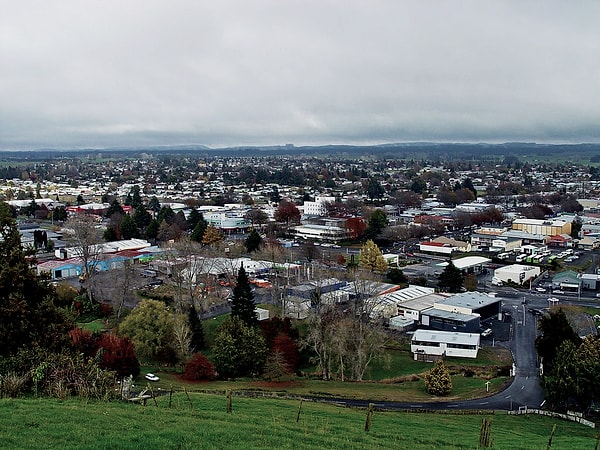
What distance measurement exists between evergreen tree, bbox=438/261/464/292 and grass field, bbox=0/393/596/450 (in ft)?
68.9

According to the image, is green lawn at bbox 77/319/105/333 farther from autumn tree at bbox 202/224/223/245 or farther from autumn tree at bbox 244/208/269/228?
autumn tree at bbox 244/208/269/228

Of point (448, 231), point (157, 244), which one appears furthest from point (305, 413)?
point (448, 231)

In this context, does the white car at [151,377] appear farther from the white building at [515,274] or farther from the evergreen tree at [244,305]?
the white building at [515,274]

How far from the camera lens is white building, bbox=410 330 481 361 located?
78.9 ft

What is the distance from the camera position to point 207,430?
8.34m

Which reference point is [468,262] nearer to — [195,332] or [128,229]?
[195,332]

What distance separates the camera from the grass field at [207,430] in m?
7.55

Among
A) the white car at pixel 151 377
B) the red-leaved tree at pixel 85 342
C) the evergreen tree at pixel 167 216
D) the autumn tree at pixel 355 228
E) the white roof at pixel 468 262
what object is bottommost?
the white roof at pixel 468 262

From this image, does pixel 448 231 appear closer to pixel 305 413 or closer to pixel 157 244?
pixel 157 244

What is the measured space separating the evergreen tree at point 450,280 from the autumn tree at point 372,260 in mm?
5359

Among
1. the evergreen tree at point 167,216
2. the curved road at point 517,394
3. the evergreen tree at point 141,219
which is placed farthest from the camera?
the evergreen tree at point 167,216

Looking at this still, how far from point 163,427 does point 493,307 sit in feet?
78.0

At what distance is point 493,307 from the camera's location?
95.0 ft

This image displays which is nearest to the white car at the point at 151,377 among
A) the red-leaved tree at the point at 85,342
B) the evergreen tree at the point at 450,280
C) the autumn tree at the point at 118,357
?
the autumn tree at the point at 118,357
